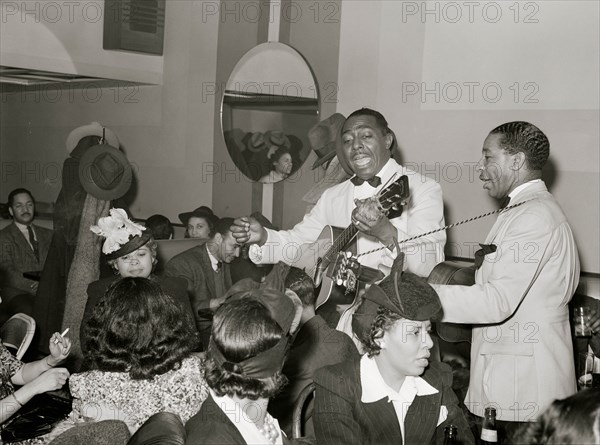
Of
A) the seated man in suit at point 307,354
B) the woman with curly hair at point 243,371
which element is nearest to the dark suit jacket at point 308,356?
the seated man in suit at point 307,354

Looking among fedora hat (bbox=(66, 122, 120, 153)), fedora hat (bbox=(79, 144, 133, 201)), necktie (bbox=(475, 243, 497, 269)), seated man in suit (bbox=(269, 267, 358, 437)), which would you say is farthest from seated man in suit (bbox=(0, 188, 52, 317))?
necktie (bbox=(475, 243, 497, 269))

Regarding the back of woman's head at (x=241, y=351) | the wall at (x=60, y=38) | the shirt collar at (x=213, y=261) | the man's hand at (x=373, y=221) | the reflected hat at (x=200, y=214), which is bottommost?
the shirt collar at (x=213, y=261)

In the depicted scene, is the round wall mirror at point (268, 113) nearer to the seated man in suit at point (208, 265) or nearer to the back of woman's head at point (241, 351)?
the seated man in suit at point (208, 265)

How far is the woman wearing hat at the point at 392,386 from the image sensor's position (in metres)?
2.42

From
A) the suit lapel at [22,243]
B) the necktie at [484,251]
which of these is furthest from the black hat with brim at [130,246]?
the suit lapel at [22,243]

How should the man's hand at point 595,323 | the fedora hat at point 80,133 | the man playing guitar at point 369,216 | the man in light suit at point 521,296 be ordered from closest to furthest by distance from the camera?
the man in light suit at point 521,296
the man playing guitar at point 369,216
the man's hand at point 595,323
the fedora hat at point 80,133

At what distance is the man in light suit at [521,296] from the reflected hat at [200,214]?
3766 millimetres

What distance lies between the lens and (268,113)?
6.89 meters

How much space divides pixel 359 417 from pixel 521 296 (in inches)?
34.1

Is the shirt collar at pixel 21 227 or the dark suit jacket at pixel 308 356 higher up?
the shirt collar at pixel 21 227

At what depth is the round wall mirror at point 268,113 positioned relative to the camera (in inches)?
267

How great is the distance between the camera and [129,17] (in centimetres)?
688

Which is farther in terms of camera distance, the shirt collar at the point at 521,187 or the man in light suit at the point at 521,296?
the shirt collar at the point at 521,187

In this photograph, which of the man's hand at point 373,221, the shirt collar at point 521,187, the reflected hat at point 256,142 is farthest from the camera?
the reflected hat at point 256,142
